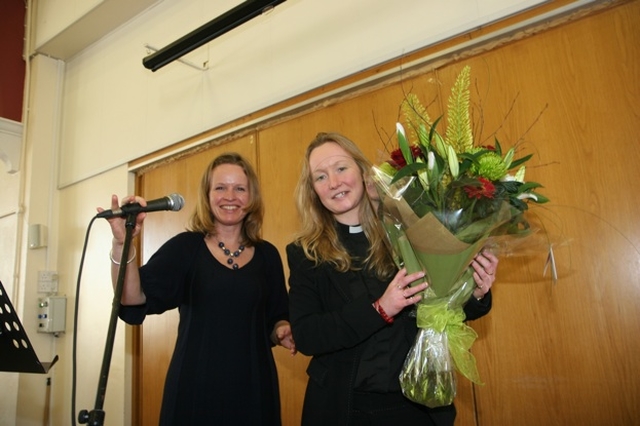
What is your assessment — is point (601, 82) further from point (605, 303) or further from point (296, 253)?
point (296, 253)

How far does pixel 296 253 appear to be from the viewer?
1.35 meters

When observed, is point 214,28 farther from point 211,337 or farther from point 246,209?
point 211,337

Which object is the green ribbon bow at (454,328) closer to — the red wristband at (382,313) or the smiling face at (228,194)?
the red wristband at (382,313)

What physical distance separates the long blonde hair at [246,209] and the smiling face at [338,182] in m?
0.44

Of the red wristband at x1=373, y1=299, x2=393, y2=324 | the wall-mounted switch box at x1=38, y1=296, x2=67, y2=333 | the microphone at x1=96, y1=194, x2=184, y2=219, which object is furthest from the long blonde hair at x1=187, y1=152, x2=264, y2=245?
the wall-mounted switch box at x1=38, y1=296, x2=67, y2=333

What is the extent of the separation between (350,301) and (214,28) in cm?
186

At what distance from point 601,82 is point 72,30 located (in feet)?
13.0

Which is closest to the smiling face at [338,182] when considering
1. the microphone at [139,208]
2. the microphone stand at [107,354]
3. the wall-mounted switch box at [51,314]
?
the microphone at [139,208]

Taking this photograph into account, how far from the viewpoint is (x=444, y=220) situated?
1.00 metres

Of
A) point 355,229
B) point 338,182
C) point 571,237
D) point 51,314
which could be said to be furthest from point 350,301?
point 51,314

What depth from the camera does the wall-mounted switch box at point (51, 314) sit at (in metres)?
3.66

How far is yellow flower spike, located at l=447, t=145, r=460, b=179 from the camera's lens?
3.23 ft

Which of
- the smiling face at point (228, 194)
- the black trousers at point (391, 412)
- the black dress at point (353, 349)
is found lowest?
the black trousers at point (391, 412)

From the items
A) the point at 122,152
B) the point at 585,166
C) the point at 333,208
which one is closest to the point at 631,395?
the point at 585,166
